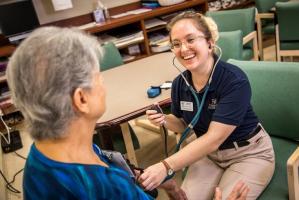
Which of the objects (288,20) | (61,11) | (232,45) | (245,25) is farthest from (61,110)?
(61,11)

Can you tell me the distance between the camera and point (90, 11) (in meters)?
3.78

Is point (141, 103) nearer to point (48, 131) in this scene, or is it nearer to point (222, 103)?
point (222, 103)

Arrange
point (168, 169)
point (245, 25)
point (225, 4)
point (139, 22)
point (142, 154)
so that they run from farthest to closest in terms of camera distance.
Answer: point (225, 4) → point (139, 22) → point (245, 25) → point (142, 154) → point (168, 169)

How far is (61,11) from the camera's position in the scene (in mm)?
3654

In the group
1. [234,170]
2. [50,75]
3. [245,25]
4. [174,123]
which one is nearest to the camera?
[50,75]

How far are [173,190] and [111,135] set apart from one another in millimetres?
610

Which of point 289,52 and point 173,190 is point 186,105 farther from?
point 289,52

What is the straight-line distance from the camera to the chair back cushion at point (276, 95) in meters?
1.45

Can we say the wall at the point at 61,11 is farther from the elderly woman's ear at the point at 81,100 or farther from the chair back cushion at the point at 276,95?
the elderly woman's ear at the point at 81,100

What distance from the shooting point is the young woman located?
4.33ft

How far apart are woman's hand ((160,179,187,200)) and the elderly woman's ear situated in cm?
64

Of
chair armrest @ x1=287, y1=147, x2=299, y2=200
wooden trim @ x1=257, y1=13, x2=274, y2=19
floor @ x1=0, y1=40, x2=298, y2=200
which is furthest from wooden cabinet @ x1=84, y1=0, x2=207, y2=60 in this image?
chair armrest @ x1=287, y1=147, x2=299, y2=200

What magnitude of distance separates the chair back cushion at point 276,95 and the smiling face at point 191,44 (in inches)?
11.6

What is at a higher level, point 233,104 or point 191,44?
point 191,44
